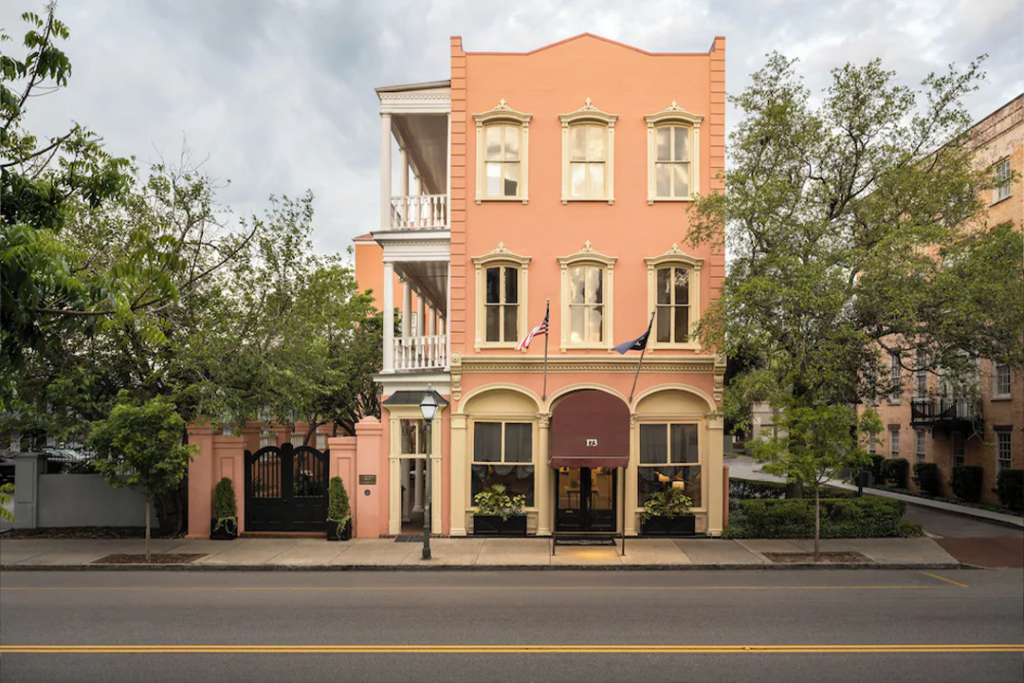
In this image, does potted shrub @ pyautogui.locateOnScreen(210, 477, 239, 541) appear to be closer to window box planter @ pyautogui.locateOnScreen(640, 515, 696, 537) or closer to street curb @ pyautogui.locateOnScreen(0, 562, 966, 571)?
street curb @ pyautogui.locateOnScreen(0, 562, 966, 571)

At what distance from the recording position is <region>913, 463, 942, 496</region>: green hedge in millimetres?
29992

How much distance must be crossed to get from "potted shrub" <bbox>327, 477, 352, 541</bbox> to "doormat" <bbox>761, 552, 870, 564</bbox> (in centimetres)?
1035

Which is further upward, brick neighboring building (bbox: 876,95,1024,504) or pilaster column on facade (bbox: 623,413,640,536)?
brick neighboring building (bbox: 876,95,1024,504)

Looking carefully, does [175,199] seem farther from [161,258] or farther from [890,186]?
[890,186]

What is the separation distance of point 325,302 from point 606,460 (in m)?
9.05

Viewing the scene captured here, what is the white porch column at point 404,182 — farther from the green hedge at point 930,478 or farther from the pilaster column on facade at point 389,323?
the green hedge at point 930,478

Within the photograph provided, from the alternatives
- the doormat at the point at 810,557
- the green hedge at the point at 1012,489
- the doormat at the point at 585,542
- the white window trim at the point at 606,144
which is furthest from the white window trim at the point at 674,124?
the green hedge at the point at 1012,489

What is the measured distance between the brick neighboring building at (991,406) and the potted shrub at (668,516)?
324 inches

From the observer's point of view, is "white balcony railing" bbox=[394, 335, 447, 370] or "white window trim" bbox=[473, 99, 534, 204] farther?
"white balcony railing" bbox=[394, 335, 447, 370]

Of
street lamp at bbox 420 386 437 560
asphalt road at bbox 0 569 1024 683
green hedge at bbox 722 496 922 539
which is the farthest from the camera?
green hedge at bbox 722 496 922 539

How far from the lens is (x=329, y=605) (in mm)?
12750

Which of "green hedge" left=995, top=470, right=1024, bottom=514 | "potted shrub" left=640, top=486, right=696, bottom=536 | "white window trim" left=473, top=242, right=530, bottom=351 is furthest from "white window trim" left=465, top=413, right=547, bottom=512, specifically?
"green hedge" left=995, top=470, right=1024, bottom=514

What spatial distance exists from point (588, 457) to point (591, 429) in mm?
731

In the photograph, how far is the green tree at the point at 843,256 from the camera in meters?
17.5
